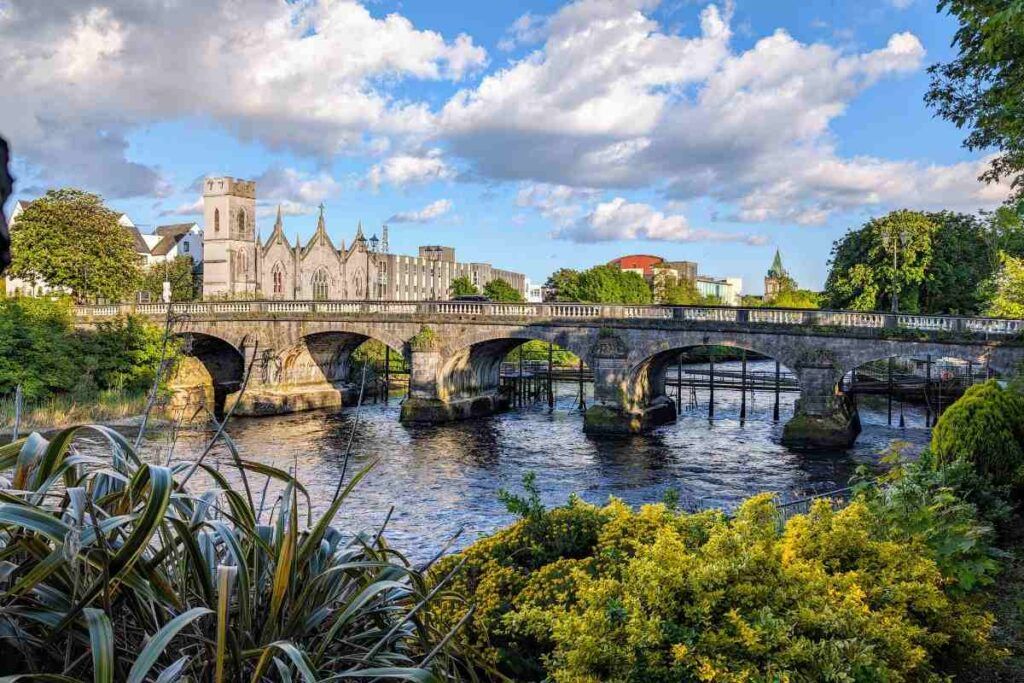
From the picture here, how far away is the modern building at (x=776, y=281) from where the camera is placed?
138462mm

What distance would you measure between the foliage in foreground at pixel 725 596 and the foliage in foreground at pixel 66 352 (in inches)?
1285

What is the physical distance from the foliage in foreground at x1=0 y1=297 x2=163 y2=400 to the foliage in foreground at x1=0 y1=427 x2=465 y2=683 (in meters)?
34.1

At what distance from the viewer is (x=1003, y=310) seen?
97.2 feet

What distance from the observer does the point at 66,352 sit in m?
39.3

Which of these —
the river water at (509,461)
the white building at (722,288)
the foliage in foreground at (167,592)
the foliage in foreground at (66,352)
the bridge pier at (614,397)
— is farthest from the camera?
the white building at (722,288)

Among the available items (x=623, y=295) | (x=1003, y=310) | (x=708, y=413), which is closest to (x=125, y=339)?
(x=708, y=413)

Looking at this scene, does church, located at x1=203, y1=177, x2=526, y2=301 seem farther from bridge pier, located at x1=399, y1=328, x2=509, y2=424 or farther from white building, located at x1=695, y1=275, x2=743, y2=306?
white building, located at x1=695, y1=275, x2=743, y2=306

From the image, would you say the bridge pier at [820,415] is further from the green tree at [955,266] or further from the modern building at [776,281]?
the modern building at [776,281]

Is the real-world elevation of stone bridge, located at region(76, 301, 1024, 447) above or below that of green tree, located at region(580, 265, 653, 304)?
below

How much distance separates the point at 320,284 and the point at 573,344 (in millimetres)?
43635

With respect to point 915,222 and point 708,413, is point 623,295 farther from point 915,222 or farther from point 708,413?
point 708,413

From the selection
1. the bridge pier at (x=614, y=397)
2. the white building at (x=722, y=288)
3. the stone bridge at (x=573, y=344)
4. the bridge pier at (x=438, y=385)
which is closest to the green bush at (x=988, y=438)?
the stone bridge at (x=573, y=344)

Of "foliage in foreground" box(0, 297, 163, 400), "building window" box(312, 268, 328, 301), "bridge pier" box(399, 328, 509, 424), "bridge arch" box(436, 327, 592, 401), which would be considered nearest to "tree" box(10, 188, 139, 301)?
"foliage in foreground" box(0, 297, 163, 400)

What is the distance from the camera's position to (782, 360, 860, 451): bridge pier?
3155cm
